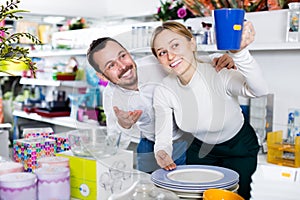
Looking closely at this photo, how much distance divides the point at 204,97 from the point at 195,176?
7.9 inches

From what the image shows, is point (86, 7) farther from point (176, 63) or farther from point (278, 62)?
point (176, 63)

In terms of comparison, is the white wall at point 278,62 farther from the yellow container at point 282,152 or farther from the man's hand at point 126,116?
the man's hand at point 126,116

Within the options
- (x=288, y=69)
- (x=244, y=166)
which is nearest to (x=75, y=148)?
(x=244, y=166)

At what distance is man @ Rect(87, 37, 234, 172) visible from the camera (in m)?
0.96

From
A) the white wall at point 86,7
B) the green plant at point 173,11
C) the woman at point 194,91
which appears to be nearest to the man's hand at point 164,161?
the woman at point 194,91

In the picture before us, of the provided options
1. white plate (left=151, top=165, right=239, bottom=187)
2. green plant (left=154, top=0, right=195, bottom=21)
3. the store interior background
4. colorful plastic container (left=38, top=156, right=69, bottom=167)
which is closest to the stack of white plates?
white plate (left=151, top=165, right=239, bottom=187)

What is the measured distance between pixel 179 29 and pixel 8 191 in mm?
531

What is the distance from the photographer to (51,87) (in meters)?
4.17

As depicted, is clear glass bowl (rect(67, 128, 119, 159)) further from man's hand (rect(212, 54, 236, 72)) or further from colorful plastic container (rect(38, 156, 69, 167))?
man's hand (rect(212, 54, 236, 72))

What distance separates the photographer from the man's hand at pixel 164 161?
39.9 inches

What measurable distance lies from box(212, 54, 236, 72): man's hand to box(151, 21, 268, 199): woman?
15 mm

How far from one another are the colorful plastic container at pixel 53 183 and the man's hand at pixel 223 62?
0.47 metres

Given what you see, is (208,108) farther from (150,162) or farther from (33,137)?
(33,137)

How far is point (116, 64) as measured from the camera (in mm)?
947
